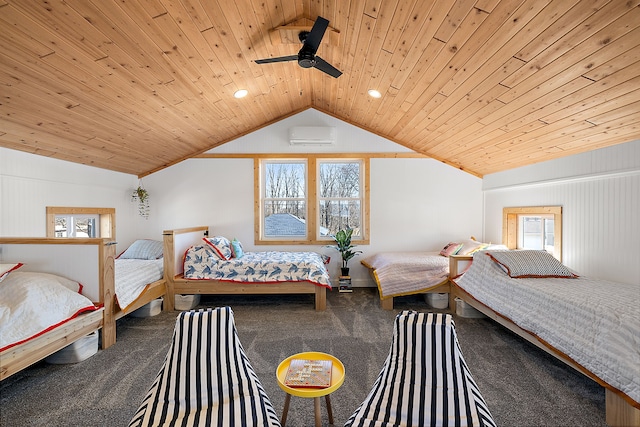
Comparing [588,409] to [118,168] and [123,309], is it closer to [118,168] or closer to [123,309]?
[123,309]

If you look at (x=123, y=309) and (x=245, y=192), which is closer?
(x=123, y=309)

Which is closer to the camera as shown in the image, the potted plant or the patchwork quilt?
the patchwork quilt

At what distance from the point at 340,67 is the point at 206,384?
3.10m

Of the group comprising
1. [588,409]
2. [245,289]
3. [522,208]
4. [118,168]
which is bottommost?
[588,409]

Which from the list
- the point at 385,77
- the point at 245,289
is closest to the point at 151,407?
the point at 245,289

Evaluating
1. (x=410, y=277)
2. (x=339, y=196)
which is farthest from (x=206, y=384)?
(x=339, y=196)

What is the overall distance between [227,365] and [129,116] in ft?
9.06

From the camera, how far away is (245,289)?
383 centimetres

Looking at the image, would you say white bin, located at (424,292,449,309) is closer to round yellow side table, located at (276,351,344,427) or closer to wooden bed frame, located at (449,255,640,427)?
wooden bed frame, located at (449,255,640,427)

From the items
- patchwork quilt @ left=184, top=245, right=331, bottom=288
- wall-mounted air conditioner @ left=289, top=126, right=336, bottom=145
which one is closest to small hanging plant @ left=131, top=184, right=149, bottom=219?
patchwork quilt @ left=184, top=245, right=331, bottom=288

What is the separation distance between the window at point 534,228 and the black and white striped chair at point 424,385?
290 cm

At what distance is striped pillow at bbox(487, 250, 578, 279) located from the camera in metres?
2.87

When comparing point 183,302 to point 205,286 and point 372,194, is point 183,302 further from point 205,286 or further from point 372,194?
point 372,194

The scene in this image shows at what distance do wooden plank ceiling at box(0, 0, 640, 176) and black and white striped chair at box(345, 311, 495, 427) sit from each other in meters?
1.84
